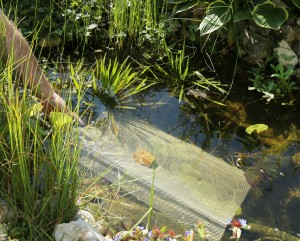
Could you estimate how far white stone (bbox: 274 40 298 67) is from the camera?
158 inches

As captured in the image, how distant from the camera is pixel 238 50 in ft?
13.5

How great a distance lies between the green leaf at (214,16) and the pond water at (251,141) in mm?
611

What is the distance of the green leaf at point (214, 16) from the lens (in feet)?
13.2

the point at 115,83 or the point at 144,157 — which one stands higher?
the point at 115,83

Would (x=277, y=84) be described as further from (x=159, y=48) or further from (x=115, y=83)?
(x=115, y=83)

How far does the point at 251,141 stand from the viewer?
11.1 feet

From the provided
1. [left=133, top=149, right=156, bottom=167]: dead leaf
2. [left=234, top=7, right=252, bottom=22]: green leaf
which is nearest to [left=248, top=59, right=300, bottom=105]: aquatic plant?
[left=234, top=7, right=252, bottom=22]: green leaf

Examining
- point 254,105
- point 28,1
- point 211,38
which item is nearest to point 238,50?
point 211,38

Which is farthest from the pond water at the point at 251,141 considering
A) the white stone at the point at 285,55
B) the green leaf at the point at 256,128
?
the white stone at the point at 285,55

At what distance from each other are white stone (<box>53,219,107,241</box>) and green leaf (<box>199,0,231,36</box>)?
2.25 m

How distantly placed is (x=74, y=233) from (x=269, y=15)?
2.49 meters

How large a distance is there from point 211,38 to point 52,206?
2.52 m

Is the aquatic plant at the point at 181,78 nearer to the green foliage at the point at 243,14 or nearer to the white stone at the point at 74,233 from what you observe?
the green foliage at the point at 243,14

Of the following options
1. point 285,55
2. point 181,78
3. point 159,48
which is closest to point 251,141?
point 181,78
